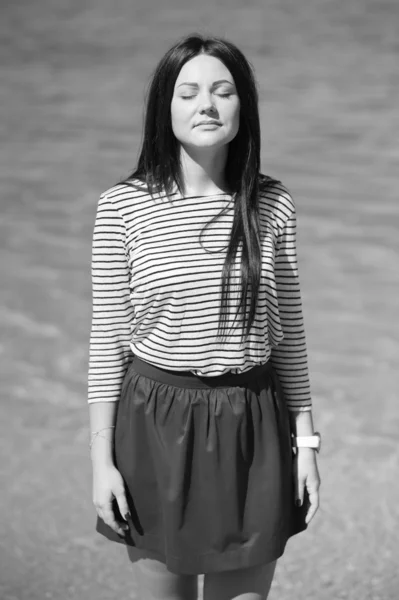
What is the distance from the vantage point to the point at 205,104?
154cm

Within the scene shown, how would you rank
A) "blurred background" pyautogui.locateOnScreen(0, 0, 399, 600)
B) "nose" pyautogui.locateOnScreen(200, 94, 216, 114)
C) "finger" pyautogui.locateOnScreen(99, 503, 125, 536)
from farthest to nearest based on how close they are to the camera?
"blurred background" pyautogui.locateOnScreen(0, 0, 399, 600), "finger" pyautogui.locateOnScreen(99, 503, 125, 536), "nose" pyautogui.locateOnScreen(200, 94, 216, 114)

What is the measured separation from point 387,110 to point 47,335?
3016mm

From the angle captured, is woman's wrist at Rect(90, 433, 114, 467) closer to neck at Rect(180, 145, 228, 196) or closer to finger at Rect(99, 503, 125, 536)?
finger at Rect(99, 503, 125, 536)

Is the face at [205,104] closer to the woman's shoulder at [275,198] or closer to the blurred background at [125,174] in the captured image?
the woman's shoulder at [275,198]

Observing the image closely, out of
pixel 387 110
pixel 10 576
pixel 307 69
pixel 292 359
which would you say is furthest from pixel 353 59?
pixel 292 359

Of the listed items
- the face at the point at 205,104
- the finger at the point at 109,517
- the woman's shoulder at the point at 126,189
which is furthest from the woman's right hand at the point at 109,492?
the face at the point at 205,104

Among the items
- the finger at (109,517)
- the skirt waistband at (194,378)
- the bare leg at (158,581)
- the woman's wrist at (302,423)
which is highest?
the skirt waistband at (194,378)

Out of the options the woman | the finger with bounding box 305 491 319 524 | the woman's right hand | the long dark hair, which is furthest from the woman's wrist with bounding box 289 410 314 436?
the woman's right hand

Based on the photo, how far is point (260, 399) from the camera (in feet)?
5.31

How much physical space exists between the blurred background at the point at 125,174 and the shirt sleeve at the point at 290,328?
3.63ft

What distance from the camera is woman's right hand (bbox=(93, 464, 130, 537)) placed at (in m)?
1.63

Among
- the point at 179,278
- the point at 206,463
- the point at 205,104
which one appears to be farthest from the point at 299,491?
the point at 205,104

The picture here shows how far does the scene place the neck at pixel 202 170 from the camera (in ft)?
5.27

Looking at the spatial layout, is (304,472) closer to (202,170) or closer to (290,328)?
(290,328)
